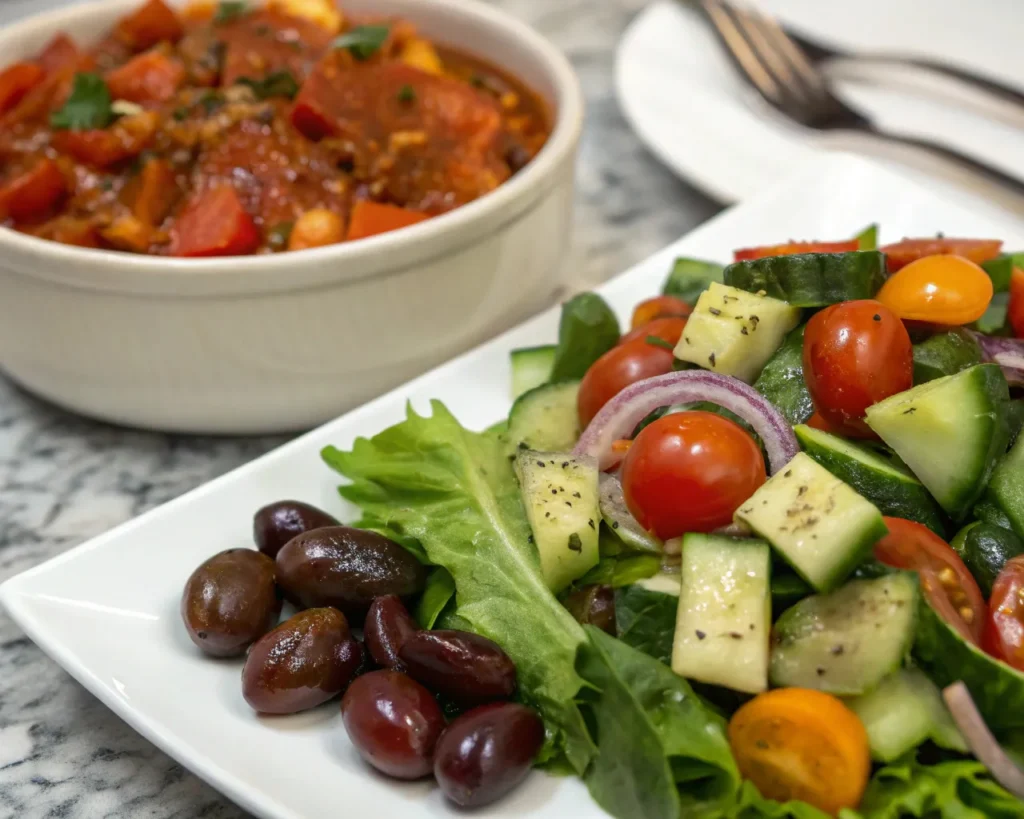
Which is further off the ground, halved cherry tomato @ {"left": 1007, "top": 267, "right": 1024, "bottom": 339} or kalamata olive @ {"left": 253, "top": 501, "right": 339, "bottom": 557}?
halved cherry tomato @ {"left": 1007, "top": 267, "right": 1024, "bottom": 339}

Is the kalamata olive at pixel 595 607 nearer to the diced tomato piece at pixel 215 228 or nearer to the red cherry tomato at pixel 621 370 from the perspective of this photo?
the red cherry tomato at pixel 621 370

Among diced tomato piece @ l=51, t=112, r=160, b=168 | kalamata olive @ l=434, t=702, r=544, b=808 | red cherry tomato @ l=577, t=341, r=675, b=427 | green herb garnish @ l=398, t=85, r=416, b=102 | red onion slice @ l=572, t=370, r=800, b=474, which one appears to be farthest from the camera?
green herb garnish @ l=398, t=85, r=416, b=102

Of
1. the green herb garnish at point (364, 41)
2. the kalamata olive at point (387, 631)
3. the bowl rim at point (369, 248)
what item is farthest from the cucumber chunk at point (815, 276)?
the green herb garnish at point (364, 41)

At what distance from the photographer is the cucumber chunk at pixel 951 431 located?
1.53 metres

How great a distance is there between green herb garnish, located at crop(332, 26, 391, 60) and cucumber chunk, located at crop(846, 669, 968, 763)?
5.51 feet

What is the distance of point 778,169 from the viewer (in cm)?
273

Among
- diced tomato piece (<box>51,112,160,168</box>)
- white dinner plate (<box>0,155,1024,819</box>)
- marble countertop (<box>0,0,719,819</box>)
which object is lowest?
marble countertop (<box>0,0,719,819</box>)

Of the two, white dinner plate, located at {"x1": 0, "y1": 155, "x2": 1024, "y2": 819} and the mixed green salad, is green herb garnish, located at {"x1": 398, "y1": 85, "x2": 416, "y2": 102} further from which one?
the mixed green salad

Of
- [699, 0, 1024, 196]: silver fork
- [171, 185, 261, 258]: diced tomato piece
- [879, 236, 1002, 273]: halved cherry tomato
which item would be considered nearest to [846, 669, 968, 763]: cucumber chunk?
[879, 236, 1002, 273]: halved cherry tomato

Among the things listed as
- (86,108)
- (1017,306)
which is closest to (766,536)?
(1017,306)

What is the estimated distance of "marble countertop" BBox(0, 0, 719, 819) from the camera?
1534 mm

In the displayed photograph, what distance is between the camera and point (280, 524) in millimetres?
1669

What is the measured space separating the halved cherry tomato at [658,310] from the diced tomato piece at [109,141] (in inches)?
41.4

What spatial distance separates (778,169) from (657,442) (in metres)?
1.39
